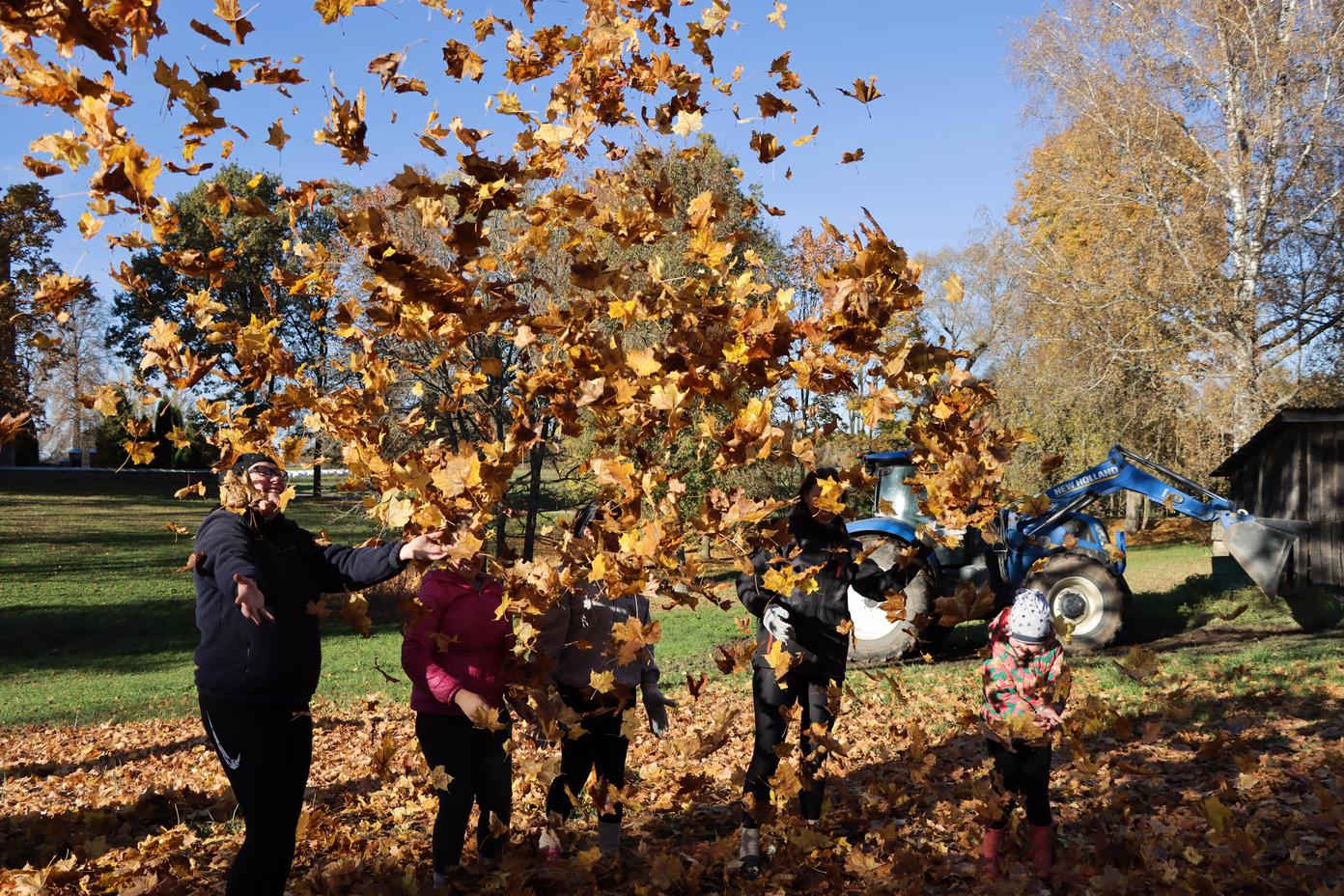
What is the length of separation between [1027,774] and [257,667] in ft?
10.1

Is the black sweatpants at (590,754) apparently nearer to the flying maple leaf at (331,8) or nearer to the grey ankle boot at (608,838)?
the grey ankle boot at (608,838)

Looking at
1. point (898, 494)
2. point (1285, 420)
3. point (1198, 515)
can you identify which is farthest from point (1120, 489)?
point (1285, 420)

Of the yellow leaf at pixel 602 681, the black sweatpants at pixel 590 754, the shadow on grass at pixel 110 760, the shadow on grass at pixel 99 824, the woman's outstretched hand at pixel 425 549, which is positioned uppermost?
the woman's outstretched hand at pixel 425 549

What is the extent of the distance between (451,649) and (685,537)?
3.55ft

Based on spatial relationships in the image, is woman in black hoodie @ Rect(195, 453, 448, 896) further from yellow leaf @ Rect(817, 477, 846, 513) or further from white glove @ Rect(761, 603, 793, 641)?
white glove @ Rect(761, 603, 793, 641)

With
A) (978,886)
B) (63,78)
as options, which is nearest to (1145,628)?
(978,886)

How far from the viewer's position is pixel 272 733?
3363 millimetres

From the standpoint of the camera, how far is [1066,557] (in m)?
11.2

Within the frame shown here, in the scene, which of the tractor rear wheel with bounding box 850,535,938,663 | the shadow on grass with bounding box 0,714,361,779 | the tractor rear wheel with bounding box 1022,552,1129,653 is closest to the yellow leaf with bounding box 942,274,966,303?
the shadow on grass with bounding box 0,714,361,779

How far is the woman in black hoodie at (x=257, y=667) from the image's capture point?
3.29 metres

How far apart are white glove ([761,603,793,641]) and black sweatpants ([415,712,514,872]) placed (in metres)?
1.24

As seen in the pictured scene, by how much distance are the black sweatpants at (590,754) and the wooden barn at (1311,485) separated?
12848 mm

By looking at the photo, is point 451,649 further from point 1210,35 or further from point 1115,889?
point 1210,35

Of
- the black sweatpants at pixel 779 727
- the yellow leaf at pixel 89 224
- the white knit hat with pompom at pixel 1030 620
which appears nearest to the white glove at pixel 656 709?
the black sweatpants at pixel 779 727
